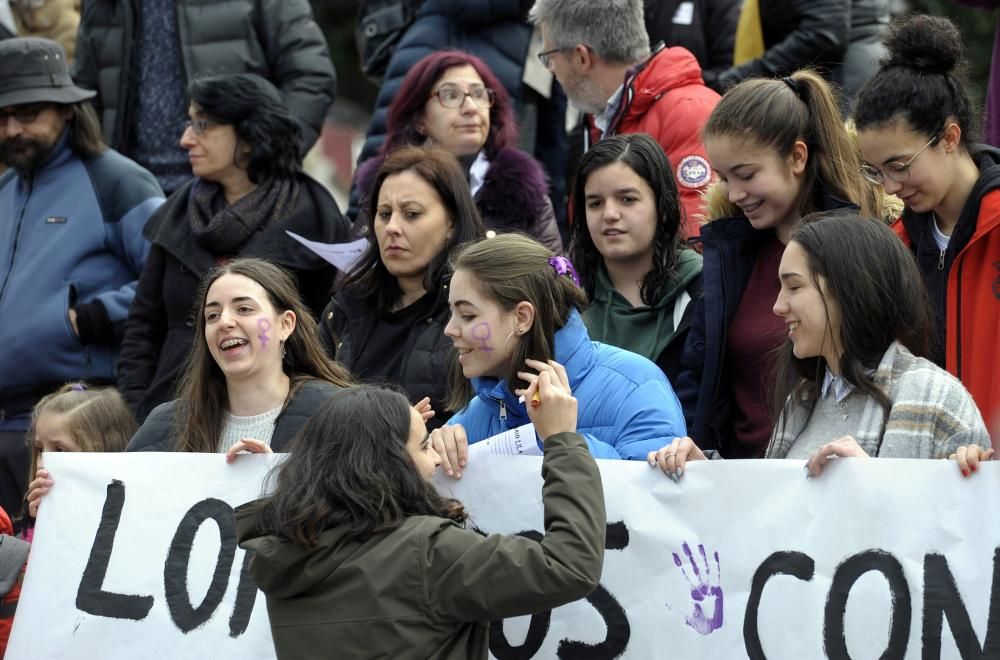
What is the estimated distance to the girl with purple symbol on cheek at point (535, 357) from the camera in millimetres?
5141

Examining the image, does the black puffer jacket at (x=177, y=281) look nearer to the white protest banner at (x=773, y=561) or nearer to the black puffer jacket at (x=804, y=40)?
the black puffer jacket at (x=804, y=40)

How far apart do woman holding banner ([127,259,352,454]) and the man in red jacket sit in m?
1.86

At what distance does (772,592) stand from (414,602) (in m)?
1.09

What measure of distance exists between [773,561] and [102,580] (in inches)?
89.7

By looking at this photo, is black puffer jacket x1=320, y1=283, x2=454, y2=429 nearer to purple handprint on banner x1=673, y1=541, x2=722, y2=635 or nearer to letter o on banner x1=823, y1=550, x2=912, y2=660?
purple handprint on banner x1=673, y1=541, x2=722, y2=635

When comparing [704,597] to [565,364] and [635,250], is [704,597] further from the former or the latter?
[635,250]

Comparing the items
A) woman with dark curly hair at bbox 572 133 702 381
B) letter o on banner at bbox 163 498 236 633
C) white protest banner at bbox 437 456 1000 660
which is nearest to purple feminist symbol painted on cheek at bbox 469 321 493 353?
white protest banner at bbox 437 456 1000 660

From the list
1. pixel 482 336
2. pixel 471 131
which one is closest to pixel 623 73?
pixel 471 131

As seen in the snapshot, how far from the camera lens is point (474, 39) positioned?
852 centimetres

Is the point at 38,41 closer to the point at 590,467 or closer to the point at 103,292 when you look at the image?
the point at 103,292

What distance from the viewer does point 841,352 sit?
469cm

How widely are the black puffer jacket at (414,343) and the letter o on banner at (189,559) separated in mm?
1046

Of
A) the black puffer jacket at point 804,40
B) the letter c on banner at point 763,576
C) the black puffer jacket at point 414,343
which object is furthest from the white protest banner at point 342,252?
the letter c on banner at point 763,576

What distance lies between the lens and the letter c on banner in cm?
461
